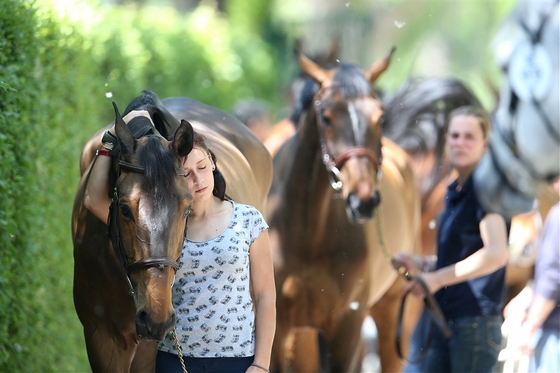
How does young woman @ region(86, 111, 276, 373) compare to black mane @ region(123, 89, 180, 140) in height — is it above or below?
below

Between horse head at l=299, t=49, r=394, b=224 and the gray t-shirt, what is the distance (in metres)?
1.88

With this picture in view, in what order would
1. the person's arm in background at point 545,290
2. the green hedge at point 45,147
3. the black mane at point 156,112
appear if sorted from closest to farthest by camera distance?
the black mane at point 156,112 → the green hedge at point 45,147 → the person's arm in background at point 545,290

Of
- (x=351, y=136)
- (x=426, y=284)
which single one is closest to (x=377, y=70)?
(x=351, y=136)

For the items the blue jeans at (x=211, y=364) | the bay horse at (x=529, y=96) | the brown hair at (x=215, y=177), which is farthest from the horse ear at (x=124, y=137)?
the bay horse at (x=529, y=96)

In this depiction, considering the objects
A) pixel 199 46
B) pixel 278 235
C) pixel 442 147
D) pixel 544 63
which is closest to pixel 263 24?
pixel 199 46

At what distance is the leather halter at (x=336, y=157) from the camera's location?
5398mm

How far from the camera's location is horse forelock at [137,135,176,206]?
3.27m

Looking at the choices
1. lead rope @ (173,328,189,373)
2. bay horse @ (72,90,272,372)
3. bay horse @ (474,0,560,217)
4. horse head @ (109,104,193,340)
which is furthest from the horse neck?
horse head @ (109,104,193,340)

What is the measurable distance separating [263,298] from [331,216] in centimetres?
214

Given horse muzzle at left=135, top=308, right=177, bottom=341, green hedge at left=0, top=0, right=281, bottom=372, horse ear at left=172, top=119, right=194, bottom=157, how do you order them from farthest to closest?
green hedge at left=0, top=0, right=281, bottom=372 < horse ear at left=172, top=119, right=194, bottom=157 < horse muzzle at left=135, top=308, right=177, bottom=341

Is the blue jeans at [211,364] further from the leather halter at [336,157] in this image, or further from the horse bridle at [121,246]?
the leather halter at [336,157]

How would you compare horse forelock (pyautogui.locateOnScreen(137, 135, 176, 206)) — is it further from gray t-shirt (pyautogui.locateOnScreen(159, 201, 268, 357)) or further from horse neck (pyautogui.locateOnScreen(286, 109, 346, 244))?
horse neck (pyautogui.locateOnScreen(286, 109, 346, 244))

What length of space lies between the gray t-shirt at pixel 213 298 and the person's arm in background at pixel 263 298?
2.3 inches

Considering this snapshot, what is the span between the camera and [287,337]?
5.62 meters
